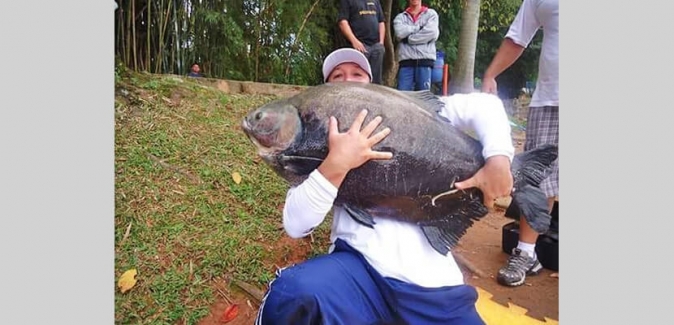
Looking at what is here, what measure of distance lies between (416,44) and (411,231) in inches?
26.5

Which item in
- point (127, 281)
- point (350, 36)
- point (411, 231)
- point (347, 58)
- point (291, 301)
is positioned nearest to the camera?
point (291, 301)

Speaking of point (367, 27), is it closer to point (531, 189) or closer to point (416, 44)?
point (416, 44)

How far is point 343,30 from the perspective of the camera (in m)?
1.39

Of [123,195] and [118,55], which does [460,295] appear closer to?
[123,195]

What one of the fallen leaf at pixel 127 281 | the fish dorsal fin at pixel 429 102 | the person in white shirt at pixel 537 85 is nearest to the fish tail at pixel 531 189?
the fish dorsal fin at pixel 429 102

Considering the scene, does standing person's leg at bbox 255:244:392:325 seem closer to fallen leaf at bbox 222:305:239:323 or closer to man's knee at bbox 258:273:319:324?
man's knee at bbox 258:273:319:324

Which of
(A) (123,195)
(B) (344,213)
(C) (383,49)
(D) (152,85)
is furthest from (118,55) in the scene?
(B) (344,213)

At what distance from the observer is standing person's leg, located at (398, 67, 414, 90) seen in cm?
143

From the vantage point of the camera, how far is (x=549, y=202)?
132 cm

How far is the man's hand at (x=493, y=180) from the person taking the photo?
38.0 inches

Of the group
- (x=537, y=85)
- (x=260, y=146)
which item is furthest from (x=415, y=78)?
(x=260, y=146)

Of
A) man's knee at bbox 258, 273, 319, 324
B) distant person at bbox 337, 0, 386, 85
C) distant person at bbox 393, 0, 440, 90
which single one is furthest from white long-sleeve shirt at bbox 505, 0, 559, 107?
man's knee at bbox 258, 273, 319, 324

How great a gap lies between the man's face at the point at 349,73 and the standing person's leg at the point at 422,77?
37 cm

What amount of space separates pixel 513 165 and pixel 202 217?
0.93 metres
